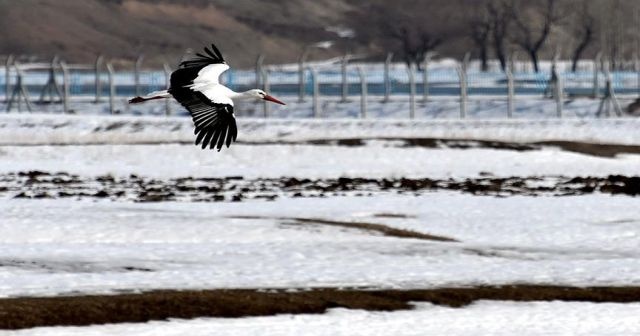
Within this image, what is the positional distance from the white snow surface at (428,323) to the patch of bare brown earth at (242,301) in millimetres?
221

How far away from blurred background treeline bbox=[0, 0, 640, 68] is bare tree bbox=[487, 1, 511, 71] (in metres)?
0.21

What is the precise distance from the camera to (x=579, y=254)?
21875 mm

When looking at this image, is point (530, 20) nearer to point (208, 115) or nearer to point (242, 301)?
point (208, 115)

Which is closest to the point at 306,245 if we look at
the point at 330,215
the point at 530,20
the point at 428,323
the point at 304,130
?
the point at 330,215

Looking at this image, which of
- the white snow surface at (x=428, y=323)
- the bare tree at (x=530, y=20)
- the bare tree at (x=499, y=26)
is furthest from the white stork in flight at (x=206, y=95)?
the bare tree at (x=530, y=20)

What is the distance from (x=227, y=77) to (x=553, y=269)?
55900mm

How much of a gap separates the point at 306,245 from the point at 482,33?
84792 millimetres

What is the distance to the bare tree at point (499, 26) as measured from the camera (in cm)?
9675

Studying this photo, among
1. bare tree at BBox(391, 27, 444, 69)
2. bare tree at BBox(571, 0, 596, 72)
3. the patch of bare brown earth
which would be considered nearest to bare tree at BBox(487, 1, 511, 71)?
bare tree at BBox(391, 27, 444, 69)

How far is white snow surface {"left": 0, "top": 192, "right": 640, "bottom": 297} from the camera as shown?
19.4 metres

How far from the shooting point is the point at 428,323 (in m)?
17.2

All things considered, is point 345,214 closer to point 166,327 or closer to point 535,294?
point 535,294

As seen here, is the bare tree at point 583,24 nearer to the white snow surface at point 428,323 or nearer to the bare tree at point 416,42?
the bare tree at point 416,42

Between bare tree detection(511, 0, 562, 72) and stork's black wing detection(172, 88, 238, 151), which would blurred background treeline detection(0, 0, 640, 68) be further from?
stork's black wing detection(172, 88, 238, 151)
